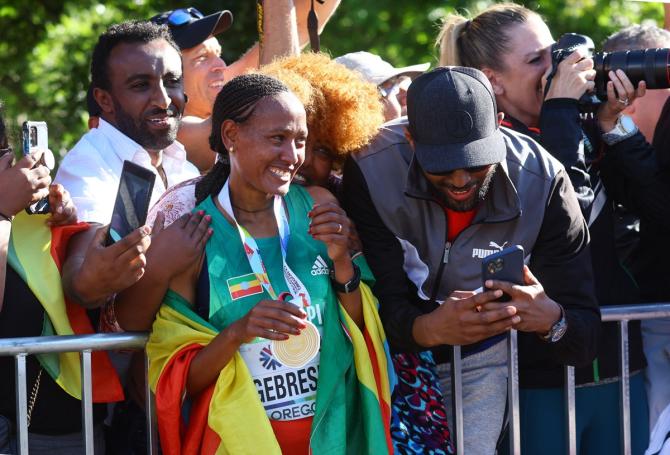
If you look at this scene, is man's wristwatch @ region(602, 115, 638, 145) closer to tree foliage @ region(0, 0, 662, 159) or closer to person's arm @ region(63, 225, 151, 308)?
person's arm @ region(63, 225, 151, 308)

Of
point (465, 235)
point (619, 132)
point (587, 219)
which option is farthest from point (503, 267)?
point (619, 132)

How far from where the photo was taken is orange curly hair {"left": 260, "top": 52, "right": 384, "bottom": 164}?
3744mm

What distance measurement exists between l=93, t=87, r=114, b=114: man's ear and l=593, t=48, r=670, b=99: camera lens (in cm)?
187

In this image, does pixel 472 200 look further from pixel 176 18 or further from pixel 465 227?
pixel 176 18

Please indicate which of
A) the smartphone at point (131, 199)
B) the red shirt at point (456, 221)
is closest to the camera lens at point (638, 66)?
the red shirt at point (456, 221)

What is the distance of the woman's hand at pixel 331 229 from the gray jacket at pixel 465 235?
0.22 metres

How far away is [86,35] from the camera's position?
12578 millimetres

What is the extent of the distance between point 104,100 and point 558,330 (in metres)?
1.97

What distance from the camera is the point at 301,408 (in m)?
3.45

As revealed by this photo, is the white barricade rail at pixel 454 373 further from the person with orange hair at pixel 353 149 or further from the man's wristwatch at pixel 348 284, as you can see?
the man's wristwatch at pixel 348 284

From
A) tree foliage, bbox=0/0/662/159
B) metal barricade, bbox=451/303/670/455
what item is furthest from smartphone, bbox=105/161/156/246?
tree foliage, bbox=0/0/662/159

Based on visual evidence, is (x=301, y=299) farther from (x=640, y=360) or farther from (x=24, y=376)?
(x=640, y=360)

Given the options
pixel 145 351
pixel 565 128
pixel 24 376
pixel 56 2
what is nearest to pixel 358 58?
pixel 565 128

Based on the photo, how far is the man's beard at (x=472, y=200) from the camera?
142 inches
